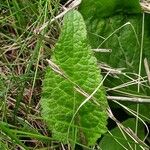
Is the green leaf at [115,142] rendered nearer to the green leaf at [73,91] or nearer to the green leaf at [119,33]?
the green leaf at [73,91]

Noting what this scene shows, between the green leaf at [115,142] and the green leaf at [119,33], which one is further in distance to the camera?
the green leaf at [119,33]

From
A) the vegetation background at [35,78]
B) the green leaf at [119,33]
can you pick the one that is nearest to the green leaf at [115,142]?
the vegetation background at [35,78]

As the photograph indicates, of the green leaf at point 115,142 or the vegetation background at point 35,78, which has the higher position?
the vegetation background at point 35,78

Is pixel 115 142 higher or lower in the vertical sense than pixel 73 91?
Answer: lower

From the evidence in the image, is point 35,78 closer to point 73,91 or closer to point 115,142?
point 73,91

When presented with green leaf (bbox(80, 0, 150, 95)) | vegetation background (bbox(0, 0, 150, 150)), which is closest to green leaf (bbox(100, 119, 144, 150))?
vegetation background (bbox(0, 0, 150, 150))

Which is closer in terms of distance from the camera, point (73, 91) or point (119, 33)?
point (73, 91)

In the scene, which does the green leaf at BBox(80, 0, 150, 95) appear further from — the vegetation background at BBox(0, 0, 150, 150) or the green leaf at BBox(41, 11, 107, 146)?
the green leaf at BBox(41, 11, 107, 146)

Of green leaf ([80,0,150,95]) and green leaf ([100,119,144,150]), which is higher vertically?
green leaf ([80,0,150,95])

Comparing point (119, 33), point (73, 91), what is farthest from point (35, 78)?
point (119, 33)
